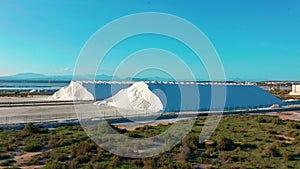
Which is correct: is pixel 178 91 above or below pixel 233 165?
above

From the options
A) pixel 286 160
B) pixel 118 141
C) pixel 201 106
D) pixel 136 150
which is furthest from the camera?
pixel 201 106

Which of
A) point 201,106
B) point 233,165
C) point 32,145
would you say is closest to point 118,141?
point 32,145

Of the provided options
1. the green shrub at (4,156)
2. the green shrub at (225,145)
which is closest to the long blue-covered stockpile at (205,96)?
the green shrub at (225,145)

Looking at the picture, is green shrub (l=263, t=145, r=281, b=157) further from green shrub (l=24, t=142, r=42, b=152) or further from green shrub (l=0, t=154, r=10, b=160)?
green shrub (l=0, t=154, r=10, b=160)

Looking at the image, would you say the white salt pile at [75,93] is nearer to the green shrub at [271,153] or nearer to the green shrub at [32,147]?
the green shrub at [32,147]

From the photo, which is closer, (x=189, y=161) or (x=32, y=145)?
(x=189, y=161)

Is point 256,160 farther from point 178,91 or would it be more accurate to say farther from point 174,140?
point 178,91

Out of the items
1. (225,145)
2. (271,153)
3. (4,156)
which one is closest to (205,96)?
(225,145)
